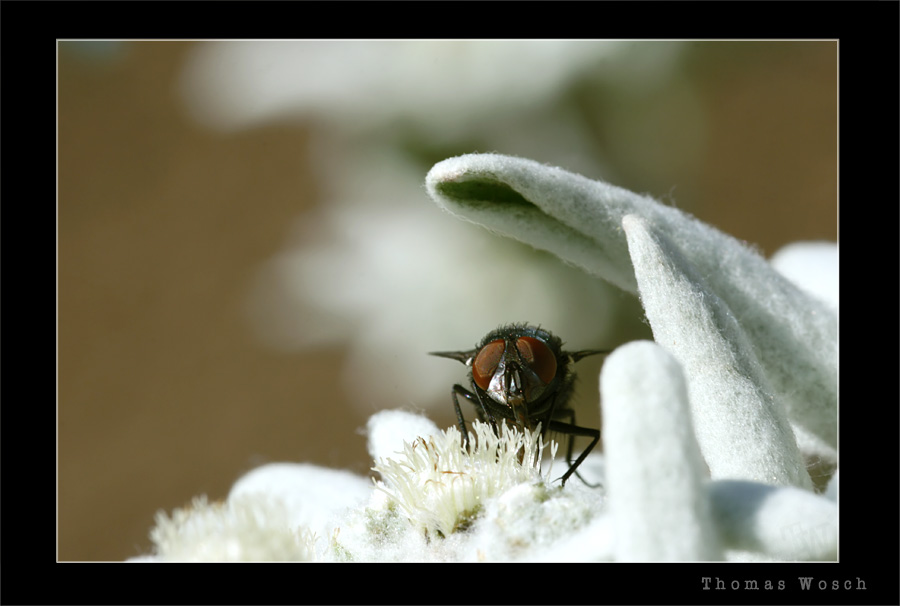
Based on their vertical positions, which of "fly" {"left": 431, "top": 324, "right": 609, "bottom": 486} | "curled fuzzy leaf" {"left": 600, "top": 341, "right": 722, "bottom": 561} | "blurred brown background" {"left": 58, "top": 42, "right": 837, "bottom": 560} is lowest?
"curled fuzzy leaf" {"left": 600, "top": 341, "right": 722, "bottom": 561}

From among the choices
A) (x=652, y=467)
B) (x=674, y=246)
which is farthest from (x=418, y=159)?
(x=652, y=467)

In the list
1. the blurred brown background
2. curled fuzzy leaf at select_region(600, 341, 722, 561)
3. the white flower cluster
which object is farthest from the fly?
the blurred brown background

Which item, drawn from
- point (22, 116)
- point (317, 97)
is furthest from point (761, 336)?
point (317, 97)

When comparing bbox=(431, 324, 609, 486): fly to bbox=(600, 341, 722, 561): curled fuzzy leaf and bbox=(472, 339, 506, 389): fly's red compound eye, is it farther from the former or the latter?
bbox=(600, 341, 722, 561): curled fuzzy leaf

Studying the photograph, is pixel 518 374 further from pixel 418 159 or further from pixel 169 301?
pixel 169 301

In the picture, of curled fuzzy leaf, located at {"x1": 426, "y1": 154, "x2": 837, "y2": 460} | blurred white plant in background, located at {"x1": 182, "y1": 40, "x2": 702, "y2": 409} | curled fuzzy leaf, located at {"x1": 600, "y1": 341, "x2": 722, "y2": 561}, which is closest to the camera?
curled fuzzy leaf, located at {"x1": 600, "y1": 341, "x2": 722, "y2": 561}
